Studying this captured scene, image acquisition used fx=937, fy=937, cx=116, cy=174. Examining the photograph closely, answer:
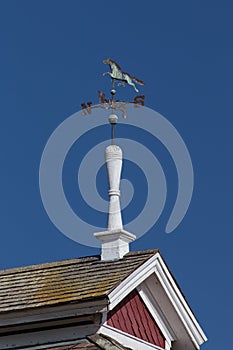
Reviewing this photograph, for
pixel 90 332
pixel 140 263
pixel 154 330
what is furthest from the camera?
pixel 154 330

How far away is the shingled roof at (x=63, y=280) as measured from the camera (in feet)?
37.9

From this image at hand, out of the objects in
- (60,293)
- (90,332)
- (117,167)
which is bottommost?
(90,332)

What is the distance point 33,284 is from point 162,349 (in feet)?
6.60

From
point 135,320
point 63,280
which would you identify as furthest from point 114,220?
point 135,320

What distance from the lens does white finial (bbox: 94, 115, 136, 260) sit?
12516 millimetres

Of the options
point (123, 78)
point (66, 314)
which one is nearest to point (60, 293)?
point (66, 314)

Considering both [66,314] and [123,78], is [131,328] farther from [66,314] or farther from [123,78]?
[123,78]

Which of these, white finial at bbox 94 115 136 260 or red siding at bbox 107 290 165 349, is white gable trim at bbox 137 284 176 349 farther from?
white finial at bbox 94 115 136 260

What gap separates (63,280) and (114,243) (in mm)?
843

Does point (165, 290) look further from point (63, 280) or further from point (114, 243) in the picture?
point (63, 280)

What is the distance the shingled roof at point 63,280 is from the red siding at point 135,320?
42cm

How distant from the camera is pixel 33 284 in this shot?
12.6 m

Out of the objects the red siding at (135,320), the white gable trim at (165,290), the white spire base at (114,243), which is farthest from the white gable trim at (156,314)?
the white spire base at (114,243)

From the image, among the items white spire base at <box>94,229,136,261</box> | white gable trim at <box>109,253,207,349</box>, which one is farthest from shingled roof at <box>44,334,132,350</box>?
white spire base at <box>94,229,136,261</box>
